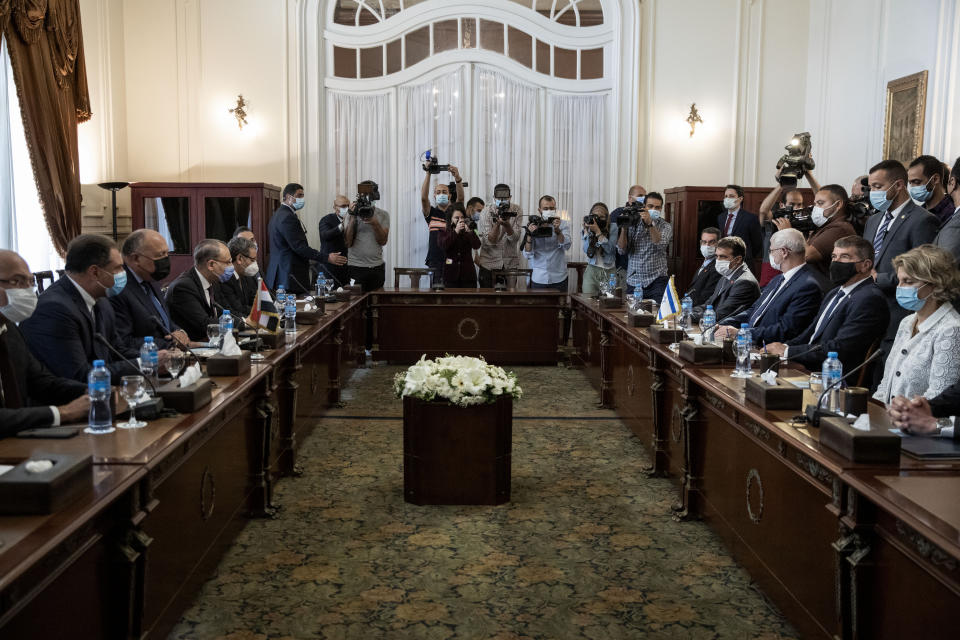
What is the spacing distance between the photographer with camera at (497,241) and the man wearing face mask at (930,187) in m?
4.19

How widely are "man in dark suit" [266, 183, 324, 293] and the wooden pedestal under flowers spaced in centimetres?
368

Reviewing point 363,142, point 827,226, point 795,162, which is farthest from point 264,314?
point 363,142

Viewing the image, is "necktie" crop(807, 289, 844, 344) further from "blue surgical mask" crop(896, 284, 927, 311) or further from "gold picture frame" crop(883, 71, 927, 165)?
"gold picture frame" crop(883, 71, 927, 165)

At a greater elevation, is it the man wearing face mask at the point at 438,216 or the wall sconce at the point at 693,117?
the wall sconce at the point at 693,117

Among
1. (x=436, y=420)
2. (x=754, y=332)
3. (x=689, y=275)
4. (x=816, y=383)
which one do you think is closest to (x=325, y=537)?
(x=436, y=420)

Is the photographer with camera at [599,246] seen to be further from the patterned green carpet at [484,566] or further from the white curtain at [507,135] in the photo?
the patterned green carpet at [484,566]

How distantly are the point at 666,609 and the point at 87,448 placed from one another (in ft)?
6.55

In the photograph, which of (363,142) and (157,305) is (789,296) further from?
(363,142)

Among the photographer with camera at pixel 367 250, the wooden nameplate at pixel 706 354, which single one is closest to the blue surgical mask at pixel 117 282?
the wooden nameplate at pixel 706 354

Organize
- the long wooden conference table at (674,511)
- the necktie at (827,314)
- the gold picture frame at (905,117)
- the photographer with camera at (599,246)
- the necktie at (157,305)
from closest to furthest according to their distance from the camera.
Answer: the long wooden conference table at (674,511)
the necktie at (827,314)
the necktie at (157,305)
the gold picture frame at (905,117)
the photographer with camera at (599,246)

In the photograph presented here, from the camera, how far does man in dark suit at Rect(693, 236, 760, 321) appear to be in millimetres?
5484

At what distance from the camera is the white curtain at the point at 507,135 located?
999 cm

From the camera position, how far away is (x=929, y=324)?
121 inches

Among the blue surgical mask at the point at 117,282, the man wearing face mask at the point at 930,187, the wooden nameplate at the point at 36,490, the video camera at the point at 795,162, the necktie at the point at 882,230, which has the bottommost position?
the wooden nameplate at the point at 36,490
